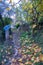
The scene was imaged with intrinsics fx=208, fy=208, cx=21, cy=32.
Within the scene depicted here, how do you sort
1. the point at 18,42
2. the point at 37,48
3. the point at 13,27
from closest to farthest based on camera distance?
the point at 37,48, the point at 18,42, the point at 13,27

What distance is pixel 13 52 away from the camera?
24.4 ft

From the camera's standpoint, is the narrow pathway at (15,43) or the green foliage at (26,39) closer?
the narrow pathway at (15,43)

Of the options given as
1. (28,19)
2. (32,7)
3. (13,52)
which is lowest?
(13,52)

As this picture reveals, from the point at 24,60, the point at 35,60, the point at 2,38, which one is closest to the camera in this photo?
the point at 35,60

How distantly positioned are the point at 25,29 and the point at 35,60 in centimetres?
420

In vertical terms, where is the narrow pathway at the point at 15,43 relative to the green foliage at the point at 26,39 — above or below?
below

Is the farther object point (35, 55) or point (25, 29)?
point (25, 29)

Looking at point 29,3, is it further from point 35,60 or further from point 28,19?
point 35,60

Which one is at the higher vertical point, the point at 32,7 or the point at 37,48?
the point at 32,7

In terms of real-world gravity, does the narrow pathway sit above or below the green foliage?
below

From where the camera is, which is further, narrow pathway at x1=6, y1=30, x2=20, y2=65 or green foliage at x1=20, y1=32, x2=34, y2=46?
green foliage at x1=20, y1=32, x2=34, y2=46

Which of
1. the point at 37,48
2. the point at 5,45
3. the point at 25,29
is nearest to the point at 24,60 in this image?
the point at 37,48

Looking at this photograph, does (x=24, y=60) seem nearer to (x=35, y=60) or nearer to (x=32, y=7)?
(x=35, y=60)

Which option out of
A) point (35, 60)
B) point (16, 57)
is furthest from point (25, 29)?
point (35, 60)
